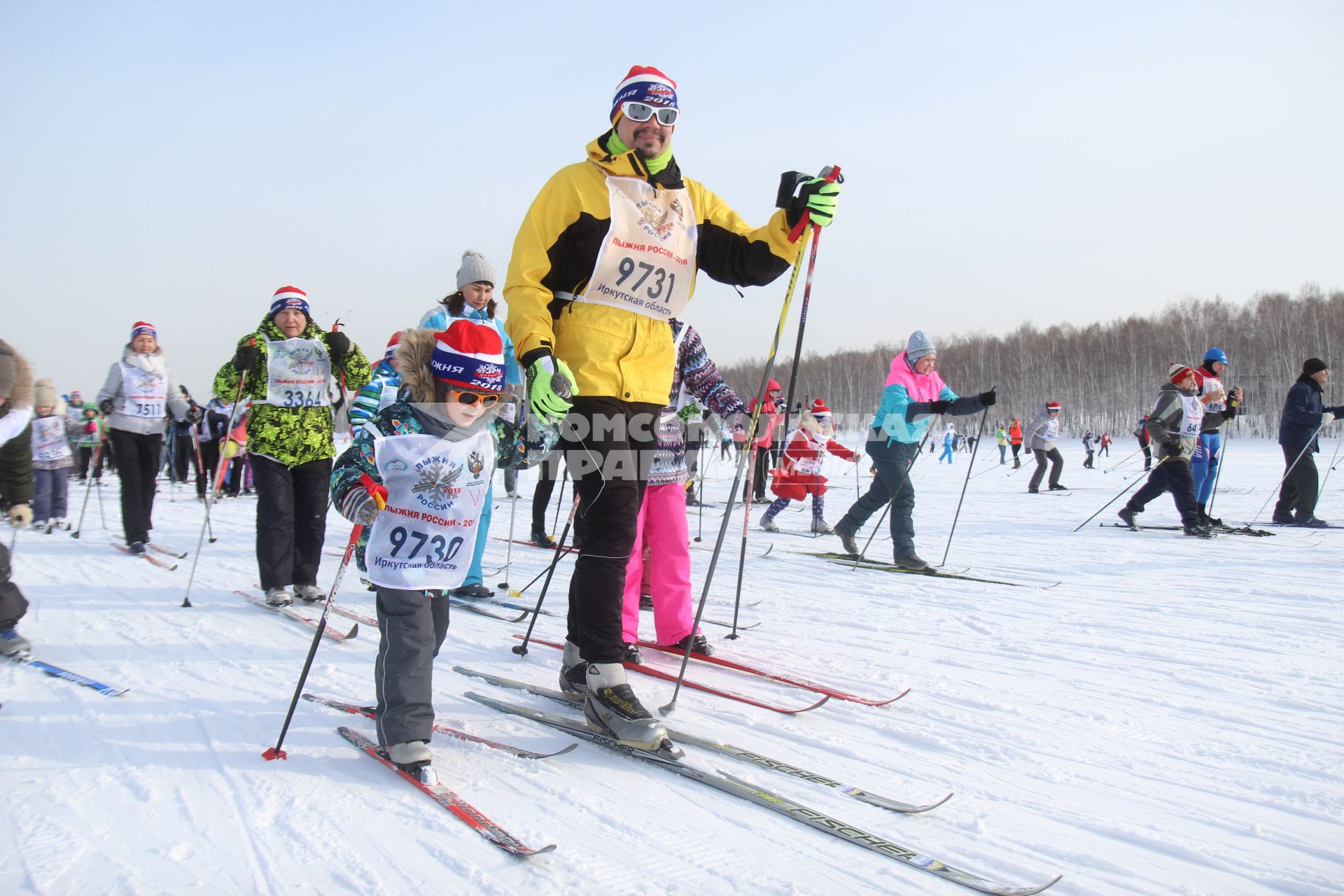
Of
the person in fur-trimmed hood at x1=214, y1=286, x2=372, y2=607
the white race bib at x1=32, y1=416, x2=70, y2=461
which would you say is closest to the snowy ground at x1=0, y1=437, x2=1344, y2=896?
the person in fur-trimmed hood at x1=214, y1=286, x2=372, y2=607

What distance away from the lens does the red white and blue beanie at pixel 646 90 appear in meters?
2.67

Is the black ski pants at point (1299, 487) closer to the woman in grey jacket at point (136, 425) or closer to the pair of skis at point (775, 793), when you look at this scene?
the pair of skis at point (775, 793)

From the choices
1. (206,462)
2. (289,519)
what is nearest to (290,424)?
(289,519)

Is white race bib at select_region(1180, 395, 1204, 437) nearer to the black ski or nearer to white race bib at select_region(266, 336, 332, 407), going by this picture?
the black ski

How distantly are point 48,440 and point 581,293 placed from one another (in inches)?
373

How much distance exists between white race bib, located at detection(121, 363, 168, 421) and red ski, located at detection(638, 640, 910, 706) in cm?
535

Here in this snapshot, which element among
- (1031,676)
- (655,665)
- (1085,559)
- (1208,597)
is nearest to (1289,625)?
(1208,597)

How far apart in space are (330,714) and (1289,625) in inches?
178

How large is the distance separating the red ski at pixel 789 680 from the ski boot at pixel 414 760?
4.65 ft

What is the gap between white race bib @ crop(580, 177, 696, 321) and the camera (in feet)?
8.72

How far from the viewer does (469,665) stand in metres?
3.38

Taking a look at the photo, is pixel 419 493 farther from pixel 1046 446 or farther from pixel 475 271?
pixel 1046 446

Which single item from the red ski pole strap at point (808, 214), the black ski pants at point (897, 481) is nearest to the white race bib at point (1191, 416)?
the black ski pants at point (897, 481)

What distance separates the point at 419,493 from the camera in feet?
7.81
